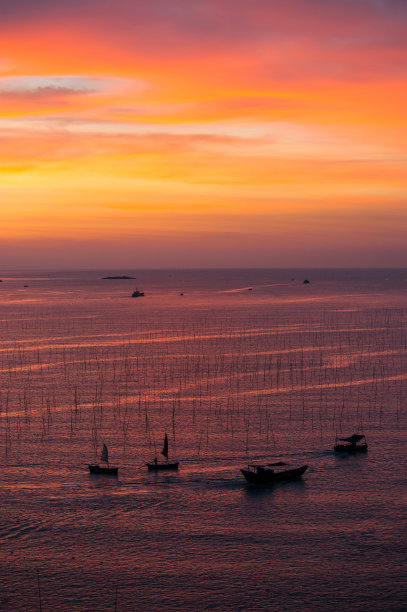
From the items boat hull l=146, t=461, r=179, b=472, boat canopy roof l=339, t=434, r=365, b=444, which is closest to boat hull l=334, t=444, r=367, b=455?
boat canopy roof l=339, t=434, r=365, b=444

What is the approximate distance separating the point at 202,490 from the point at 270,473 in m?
6.48

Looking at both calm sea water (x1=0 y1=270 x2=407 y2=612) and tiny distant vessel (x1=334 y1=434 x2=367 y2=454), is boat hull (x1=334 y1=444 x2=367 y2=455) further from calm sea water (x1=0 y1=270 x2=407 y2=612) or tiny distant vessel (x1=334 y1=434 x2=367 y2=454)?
calm sea water (x1=0 y1=270 x2=407 y2=612)

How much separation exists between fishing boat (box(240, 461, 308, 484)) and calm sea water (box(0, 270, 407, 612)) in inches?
38.7

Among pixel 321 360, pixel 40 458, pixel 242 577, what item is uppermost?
pixel 321 360

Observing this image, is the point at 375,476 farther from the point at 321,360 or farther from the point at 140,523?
the point at 321,360

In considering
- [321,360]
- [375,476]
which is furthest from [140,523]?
[321,360]

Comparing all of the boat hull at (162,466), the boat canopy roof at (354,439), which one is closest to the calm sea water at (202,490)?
the boat hull at (162,466)

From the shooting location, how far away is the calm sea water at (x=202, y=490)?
4303 cm

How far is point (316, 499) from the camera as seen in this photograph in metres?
55.4

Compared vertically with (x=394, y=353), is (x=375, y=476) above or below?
below

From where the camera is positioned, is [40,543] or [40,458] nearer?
[40,543]

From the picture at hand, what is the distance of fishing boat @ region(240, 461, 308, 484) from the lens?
5766cm

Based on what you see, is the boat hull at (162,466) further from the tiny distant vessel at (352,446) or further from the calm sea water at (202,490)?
the tiny distant vessel at (352,446)

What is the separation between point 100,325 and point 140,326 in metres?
11.2
